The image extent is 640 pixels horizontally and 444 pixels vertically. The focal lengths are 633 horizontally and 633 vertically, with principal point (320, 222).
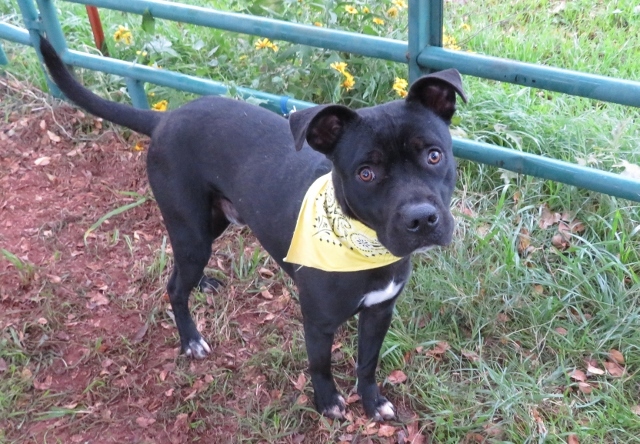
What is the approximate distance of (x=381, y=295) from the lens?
2.51m

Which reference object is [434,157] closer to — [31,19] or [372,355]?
[372,355]

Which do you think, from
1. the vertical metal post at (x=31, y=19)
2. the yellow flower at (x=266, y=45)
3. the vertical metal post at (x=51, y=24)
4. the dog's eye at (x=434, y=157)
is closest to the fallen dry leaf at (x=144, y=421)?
the dog's eye at (x=434, y=157)

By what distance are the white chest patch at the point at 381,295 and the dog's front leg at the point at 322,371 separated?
207 millimetres

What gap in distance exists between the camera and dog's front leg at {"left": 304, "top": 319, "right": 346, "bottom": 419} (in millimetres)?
2631

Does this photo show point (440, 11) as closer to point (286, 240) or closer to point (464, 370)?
point (286, 240)

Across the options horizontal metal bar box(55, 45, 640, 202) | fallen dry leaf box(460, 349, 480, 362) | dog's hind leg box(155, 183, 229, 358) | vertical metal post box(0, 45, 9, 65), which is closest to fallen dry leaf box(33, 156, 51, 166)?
horizontal metal bar box(55, 45, 640, 202)

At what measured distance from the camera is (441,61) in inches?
124

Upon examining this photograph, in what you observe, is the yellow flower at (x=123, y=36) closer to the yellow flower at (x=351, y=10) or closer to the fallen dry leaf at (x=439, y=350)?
the yellow flower at (x=351, y=10)

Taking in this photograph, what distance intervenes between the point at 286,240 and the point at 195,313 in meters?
1.08

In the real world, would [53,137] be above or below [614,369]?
above

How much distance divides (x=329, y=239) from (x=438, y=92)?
665 millimetres

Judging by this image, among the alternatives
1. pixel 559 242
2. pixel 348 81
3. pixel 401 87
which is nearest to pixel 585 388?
pixel 559 242

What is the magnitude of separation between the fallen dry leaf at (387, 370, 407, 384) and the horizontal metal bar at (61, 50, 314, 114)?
5.24 feet

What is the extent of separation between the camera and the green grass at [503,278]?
Answer: 9.35 ft
